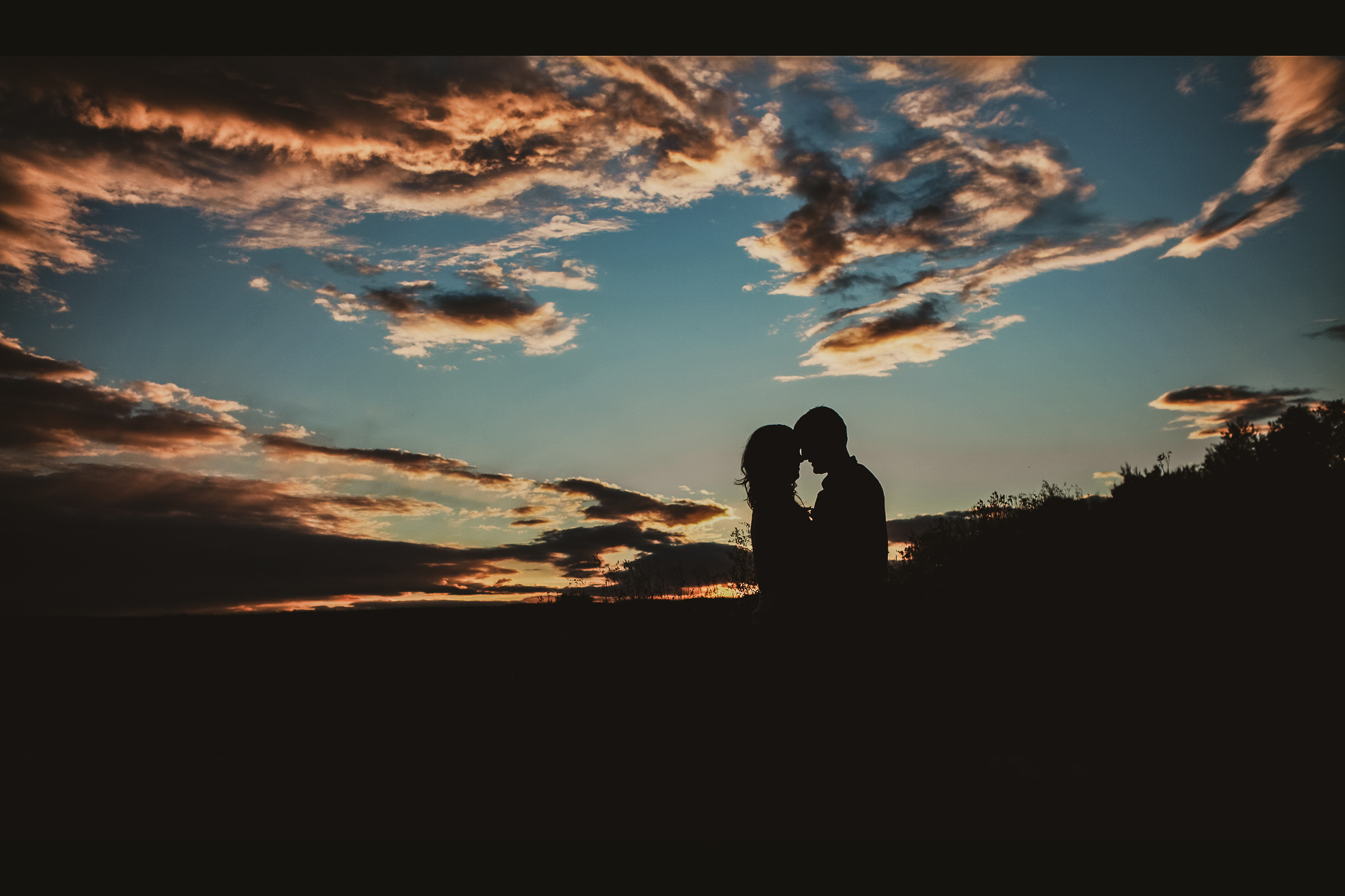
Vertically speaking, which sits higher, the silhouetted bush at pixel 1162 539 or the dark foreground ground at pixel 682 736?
the silhouetted bush at pixel 1162 539

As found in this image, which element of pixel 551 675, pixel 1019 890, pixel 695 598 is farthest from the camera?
pixel 695 598

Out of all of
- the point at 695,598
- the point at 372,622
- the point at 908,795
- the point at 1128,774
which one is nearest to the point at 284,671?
the point at 372,622

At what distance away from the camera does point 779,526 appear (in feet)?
18.7

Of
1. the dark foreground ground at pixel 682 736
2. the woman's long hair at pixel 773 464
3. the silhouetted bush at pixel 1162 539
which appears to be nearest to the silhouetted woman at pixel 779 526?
the woman's long hair at pixel 773 464

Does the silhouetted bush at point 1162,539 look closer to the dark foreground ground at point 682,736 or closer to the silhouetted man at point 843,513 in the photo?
the dark foreground ground at point 682,736

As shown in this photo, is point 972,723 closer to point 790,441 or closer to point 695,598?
point 790,441

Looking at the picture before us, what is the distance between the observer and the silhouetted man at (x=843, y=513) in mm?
5645

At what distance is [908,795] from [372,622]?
30.1ft

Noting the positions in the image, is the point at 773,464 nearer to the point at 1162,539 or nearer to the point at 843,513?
the point at 843,513

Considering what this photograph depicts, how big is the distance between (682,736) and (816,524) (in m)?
2.18

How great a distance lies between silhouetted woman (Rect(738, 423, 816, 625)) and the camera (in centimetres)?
573

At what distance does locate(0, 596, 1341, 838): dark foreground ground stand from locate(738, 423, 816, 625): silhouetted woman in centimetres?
43

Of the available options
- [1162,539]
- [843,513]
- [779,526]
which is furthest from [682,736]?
Answer: [1162,539]

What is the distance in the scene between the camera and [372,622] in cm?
1112
